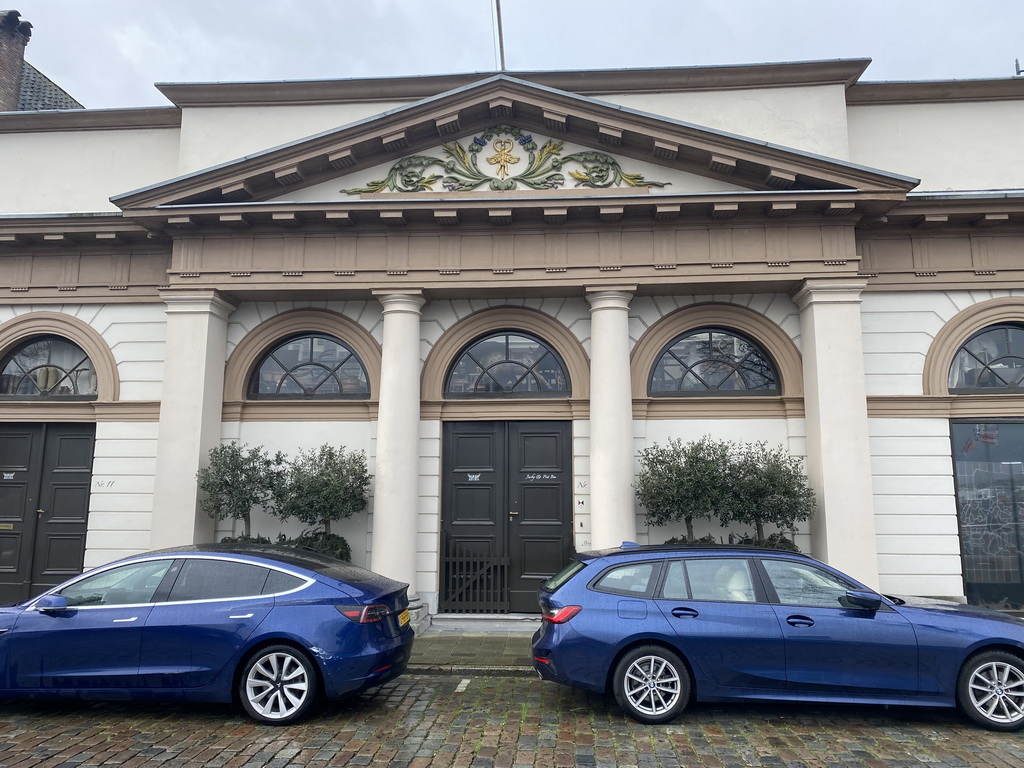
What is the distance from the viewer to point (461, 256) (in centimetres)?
1067

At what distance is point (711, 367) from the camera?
11156 mm

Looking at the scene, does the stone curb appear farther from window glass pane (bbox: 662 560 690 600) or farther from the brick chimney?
the brick chimney

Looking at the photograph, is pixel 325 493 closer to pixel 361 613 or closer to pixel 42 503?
pixel 361 613

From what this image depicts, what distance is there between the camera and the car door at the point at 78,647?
5938 millimetres

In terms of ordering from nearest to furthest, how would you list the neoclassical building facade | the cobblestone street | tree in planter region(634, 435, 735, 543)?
1. the cobblestone street
2. tree in planter region(634, 435, 735, 543)
3. the neoclassical building facade

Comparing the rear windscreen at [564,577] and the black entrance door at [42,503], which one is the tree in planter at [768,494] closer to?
the rear windscreen at [564,577]

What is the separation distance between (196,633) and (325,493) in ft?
13.1

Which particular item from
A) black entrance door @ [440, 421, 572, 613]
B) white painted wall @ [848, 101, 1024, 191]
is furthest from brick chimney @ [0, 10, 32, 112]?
white painted wall @ [848, 101, 1024, 191]

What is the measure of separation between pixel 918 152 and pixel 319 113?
34.2ft

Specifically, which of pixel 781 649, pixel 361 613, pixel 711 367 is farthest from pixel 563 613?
pixel 711 367

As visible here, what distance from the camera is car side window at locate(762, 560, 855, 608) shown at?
20.2 ft

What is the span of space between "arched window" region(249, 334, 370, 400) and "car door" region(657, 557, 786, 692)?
6794 millimetres

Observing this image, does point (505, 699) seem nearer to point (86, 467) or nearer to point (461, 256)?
point (461, 256)

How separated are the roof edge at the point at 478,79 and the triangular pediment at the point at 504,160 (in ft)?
5.24
